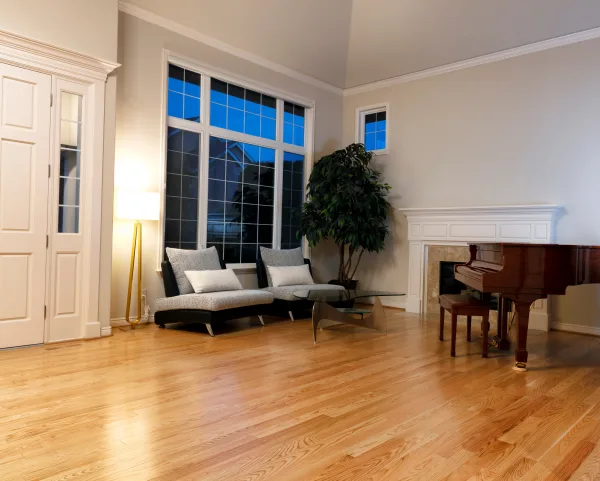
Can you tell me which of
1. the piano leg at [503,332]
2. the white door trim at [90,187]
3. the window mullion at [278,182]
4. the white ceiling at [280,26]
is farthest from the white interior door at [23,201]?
the piano leg at [503,332]

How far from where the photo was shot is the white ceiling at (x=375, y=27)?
5797mm

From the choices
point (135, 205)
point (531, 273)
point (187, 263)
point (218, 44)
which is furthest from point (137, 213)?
point (531, 273)

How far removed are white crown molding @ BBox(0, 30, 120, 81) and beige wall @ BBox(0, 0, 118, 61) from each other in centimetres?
6

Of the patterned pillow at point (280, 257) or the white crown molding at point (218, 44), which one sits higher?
the white crown molding at point (218, 44)

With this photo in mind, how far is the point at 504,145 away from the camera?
21.1 ft

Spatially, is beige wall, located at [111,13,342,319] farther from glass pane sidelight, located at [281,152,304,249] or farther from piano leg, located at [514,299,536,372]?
piano leg, located at [514,299,536,372]

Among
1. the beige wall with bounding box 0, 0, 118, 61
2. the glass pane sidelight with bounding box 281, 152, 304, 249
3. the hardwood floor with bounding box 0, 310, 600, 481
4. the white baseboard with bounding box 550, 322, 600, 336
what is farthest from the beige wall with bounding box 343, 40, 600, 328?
the beige wall with bounding box 0, 0, 118, 61

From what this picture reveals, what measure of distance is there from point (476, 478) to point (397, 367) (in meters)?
1.85

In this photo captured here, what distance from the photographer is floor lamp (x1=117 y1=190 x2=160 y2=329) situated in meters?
5.12

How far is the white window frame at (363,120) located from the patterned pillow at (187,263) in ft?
10.7

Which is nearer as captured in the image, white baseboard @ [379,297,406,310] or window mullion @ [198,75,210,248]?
window mullion @ [198,75,210,248]

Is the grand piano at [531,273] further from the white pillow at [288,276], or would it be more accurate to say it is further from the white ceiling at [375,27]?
the white ceiling at [375,27]

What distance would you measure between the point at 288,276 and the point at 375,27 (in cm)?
353

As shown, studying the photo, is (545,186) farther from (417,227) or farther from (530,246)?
(530,246)
